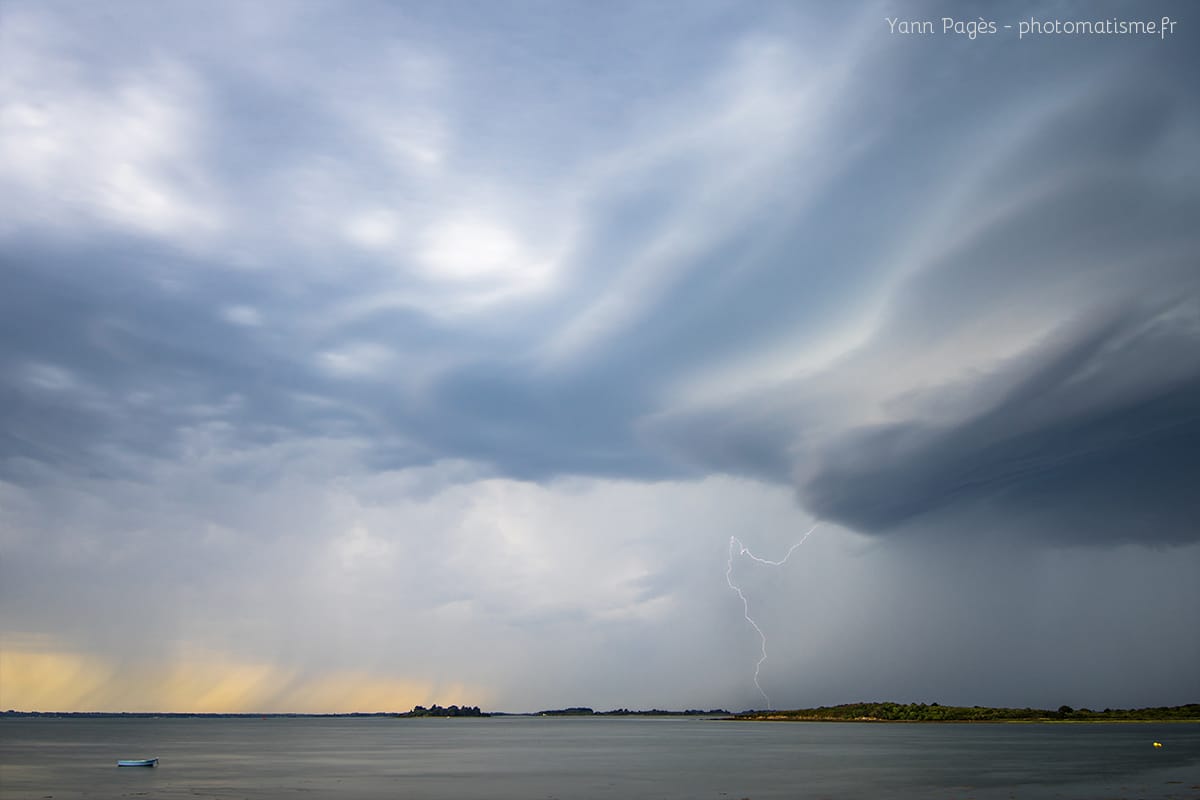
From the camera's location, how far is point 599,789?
2482 inches

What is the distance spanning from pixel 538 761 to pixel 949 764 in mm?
44522

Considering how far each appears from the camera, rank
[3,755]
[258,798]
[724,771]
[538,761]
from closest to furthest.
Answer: [258,798]
[724,771]
[538,761]
[3,755]

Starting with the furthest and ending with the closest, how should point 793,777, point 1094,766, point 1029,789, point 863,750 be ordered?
point 863,750, point 1094,766, point 793,777, point 1029,789

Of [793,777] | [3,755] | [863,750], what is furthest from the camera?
[863,750]

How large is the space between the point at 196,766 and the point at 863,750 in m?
83.2

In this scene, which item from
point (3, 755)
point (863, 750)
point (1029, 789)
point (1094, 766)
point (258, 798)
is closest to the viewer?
point (258, 798)

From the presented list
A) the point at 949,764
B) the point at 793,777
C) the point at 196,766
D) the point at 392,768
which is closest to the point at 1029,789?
the point at 793,777

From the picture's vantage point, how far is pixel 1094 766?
86.5m

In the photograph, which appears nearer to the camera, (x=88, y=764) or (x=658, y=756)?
(x=88, y=764)

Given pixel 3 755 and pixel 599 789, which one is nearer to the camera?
pixel 599 789

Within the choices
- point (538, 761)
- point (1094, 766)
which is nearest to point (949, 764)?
point (1094, 766)

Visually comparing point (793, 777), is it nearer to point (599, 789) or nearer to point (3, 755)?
point (599, 789)

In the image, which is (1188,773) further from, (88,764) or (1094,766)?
(88,764)

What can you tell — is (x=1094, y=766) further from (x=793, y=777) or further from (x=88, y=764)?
(x=88, y=764)
